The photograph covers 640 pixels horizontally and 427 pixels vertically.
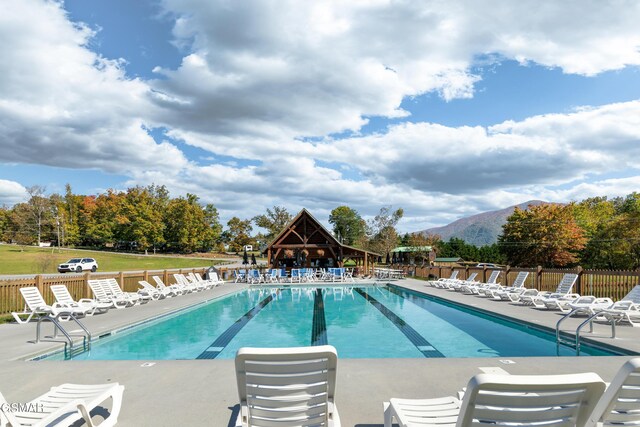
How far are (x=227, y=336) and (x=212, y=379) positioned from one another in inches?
198

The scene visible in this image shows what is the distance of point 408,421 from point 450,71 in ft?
49.1

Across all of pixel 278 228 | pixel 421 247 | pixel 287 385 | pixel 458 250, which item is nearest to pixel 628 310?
pixel 287 385

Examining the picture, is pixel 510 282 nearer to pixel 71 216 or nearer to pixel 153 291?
pixel 153 291

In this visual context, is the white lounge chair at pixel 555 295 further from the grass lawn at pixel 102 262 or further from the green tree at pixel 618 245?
the grass lawn at pixel 102 262

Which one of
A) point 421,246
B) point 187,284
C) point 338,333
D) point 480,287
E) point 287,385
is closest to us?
point 287,385

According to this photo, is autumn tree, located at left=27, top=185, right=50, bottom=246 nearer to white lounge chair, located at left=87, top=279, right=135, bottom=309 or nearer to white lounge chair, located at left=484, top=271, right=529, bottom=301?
white lounge chair, located at left=87, top=279, right=135, bottom=309

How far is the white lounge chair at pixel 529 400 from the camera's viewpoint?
6.54 feet

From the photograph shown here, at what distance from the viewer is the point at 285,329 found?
1089 cm

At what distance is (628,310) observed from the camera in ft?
28.5

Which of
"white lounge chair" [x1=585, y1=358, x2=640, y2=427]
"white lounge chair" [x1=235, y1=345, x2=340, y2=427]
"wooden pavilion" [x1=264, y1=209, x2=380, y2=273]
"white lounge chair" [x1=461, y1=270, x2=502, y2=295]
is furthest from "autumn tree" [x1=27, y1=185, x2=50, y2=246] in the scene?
"white lounge chair" [x1=585, y1=358, x2=640, y2=427]

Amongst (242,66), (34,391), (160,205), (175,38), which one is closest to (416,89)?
(242,66)

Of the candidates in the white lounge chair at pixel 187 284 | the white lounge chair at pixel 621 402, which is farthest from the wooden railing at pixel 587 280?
the white lounge chair at pixel 187 284

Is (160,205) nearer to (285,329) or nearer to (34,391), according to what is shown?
(285,329)

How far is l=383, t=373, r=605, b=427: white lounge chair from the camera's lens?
78.5 inches
